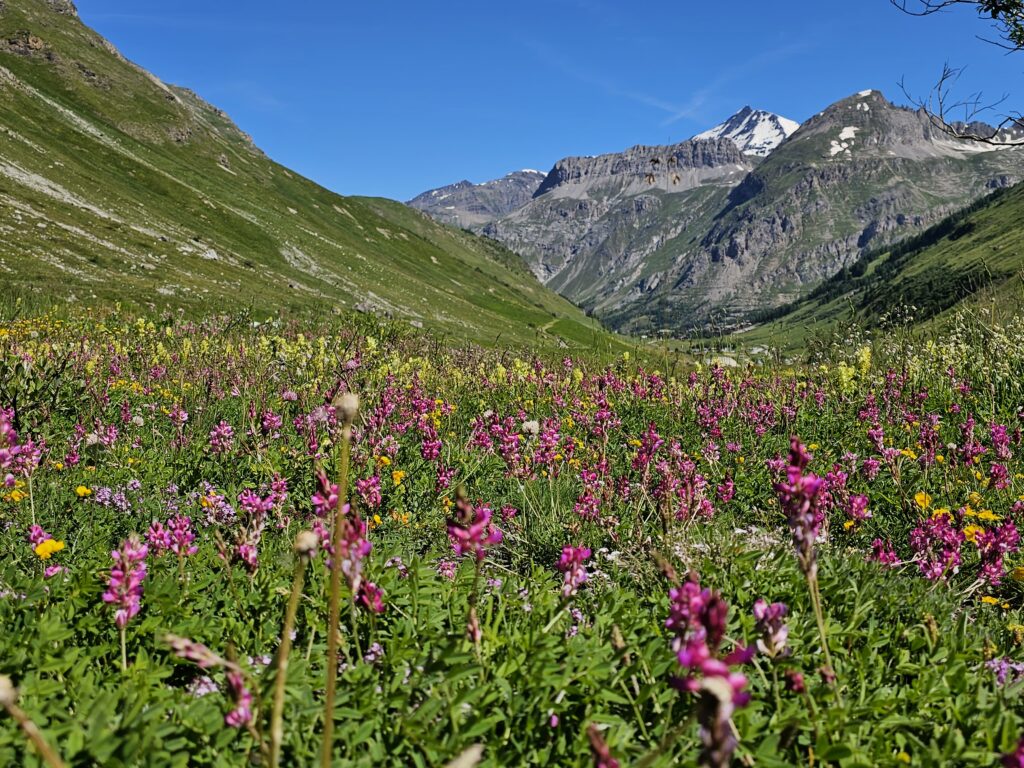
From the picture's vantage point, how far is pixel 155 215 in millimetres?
59656

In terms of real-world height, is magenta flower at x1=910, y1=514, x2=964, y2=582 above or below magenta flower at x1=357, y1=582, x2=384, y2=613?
above

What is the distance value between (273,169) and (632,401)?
432 feet

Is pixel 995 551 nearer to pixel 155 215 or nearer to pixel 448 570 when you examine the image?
pixel 448 570

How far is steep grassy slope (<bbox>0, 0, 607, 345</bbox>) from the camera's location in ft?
122

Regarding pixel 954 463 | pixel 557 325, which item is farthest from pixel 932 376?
pixel 557 325

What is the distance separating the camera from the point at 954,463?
6.65m

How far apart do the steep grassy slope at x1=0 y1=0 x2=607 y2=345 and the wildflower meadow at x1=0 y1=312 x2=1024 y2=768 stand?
45.0 ft

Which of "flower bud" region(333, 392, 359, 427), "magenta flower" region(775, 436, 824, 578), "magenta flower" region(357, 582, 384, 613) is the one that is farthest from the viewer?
"magenta flower" region(357, 582, 384, 613)

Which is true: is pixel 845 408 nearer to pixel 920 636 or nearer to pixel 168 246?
pixel 920 636

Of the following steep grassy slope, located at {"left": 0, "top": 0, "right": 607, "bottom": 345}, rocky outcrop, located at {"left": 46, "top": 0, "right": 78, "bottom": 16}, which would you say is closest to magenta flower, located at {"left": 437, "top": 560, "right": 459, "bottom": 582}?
steep grassy slope, located at {"left": 0, "top": 0, "right": 607, "bottom": 345}

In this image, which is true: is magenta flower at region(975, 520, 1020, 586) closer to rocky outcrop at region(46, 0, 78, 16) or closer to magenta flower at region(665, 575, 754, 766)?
magenta flower at region(665, 575, 754, 766)

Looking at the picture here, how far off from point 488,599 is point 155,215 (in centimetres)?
6811

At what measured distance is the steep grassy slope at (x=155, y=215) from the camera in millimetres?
37125

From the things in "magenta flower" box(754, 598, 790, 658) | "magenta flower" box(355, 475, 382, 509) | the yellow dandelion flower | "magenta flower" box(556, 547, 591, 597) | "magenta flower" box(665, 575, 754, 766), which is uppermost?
"magenta flower" box(665, 575, 754, 766)
